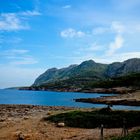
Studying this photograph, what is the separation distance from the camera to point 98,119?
45188 mm

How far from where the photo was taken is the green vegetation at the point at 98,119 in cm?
4359

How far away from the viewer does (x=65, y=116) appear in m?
47.6

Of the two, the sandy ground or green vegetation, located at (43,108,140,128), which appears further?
green vegetation, located at (43,108,140,128)

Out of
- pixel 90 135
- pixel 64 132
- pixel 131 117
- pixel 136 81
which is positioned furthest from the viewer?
pixel 136 81

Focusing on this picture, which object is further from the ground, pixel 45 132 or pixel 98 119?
pixel 98 119

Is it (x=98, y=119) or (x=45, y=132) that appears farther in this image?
(x=98, y=119)

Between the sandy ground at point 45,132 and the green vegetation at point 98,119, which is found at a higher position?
the green vegetation at point 98,119

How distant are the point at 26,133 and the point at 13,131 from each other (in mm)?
2597

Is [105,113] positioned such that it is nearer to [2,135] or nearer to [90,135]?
[90,135]

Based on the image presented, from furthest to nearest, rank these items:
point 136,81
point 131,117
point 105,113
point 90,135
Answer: point 136,81
point 105,113
point 131,117
point 90,135

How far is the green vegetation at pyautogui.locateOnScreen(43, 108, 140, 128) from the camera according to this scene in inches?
1716

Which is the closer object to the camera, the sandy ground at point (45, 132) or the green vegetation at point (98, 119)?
the sandy ground at point (45, 132)

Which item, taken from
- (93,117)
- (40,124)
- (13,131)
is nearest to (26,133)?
(13,131)

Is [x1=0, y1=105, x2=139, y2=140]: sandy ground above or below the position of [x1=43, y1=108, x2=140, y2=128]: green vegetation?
below
